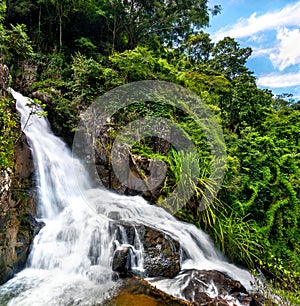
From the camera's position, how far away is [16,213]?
14.5 feet

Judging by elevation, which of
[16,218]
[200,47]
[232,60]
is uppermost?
[200,47]

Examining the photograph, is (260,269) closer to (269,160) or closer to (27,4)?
(269,160)

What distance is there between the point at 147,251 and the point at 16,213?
232 centimetres

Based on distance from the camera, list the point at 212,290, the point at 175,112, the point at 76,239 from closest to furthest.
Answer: the point at 212,290
the point at 76,239
the point at 175,112

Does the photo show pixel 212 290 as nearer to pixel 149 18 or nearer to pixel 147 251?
pixel 147 251

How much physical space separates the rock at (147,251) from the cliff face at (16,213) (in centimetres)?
150

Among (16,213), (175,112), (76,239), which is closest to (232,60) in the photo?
(175,112)

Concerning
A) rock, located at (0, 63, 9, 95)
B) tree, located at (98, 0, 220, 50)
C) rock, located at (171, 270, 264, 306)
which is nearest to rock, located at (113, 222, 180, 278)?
rock, located at (171, 270, 264, 306)

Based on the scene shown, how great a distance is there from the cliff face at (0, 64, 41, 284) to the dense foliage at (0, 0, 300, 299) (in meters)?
0.67

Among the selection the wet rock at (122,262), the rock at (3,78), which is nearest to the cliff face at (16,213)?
the rock at (3,78)

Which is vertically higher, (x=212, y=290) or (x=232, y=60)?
(x=232, y=60)

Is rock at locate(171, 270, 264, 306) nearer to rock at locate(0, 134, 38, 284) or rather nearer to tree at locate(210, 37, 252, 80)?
rock at locate(0, 134, 38, 284)

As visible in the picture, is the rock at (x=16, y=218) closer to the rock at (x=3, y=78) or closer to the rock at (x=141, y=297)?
the rock at (x=3, y=78)

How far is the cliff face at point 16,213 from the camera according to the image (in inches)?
154
